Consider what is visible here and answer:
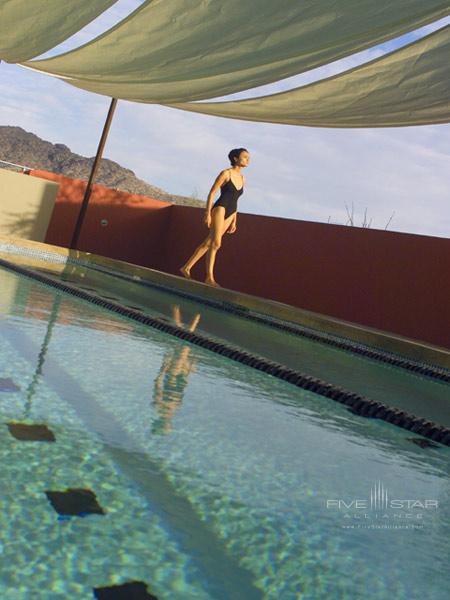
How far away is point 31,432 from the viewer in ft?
7.14

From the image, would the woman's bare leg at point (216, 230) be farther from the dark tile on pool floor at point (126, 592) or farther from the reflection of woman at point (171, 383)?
the dark tile on pool floor at point (126, 592)

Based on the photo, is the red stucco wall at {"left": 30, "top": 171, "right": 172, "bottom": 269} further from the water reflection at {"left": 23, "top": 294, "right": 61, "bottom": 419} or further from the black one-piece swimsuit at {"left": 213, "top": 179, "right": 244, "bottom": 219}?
the water reflection at {"left": 23, "top": 294, "right": 61, "bottom": 419}

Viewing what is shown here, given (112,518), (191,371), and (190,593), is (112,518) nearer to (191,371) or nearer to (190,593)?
(190,593)

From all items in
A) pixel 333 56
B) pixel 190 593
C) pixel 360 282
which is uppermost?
pixel 333 56

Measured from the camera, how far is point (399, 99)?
6293mm

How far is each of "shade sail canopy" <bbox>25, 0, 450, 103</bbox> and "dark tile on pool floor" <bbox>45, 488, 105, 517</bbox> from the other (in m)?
3.81

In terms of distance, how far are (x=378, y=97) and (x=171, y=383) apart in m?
4.04

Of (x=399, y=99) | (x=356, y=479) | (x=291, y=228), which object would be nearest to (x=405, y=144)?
(x=291, y=228)

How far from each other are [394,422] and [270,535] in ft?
6.35

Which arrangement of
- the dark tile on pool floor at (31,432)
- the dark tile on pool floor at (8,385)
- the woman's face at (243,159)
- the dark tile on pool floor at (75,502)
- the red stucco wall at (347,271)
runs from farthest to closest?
the red stucco wall at (347,271) < the woman's face at (243,159) < the dark tile on pool floor at (8,385) < the dark tile on pool floor at (31,432) < the dark tile on pool floor at (75,502)

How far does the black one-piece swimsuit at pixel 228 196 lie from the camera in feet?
28.2

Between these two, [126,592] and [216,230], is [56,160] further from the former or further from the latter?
→ [126,592]

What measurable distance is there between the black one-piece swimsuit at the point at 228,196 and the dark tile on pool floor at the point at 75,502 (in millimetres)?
7040

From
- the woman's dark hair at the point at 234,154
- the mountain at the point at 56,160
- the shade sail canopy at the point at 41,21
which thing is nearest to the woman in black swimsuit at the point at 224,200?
the woman's dark hair at the point at 234,154
